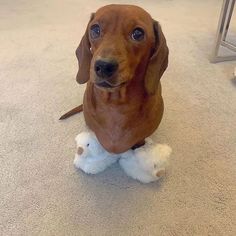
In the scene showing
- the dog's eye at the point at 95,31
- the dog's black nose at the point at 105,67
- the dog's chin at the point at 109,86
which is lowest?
the dog's chin at the point at 109,86

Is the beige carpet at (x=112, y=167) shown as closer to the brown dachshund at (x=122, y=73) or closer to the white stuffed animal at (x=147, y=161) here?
the white stuffed animal at (x=147, y=161)

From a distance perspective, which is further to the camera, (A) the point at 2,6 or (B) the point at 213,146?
(A) the point at 2,6

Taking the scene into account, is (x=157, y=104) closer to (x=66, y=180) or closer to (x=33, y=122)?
(x=66, y=180)

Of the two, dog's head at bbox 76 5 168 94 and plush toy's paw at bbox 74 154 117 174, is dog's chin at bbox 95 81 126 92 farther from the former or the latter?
plush toy's paw at bbox 74 154 117 174

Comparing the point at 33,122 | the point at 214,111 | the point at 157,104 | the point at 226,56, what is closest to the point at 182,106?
the point at 214,111

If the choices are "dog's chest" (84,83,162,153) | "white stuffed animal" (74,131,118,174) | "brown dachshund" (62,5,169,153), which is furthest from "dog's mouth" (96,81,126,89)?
"white stuffed animal" (74,131,118,174)

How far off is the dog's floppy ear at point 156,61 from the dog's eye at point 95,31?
0.53 feet

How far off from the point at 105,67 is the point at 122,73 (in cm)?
5

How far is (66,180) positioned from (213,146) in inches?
21.5

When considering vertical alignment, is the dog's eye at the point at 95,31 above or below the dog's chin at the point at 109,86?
above

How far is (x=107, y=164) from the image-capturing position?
1180mm

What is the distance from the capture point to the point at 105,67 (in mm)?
866

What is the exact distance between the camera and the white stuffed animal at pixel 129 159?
111 cm

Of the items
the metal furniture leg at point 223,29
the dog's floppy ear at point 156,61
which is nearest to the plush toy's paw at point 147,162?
the dog's floppy ear at point 156,61
